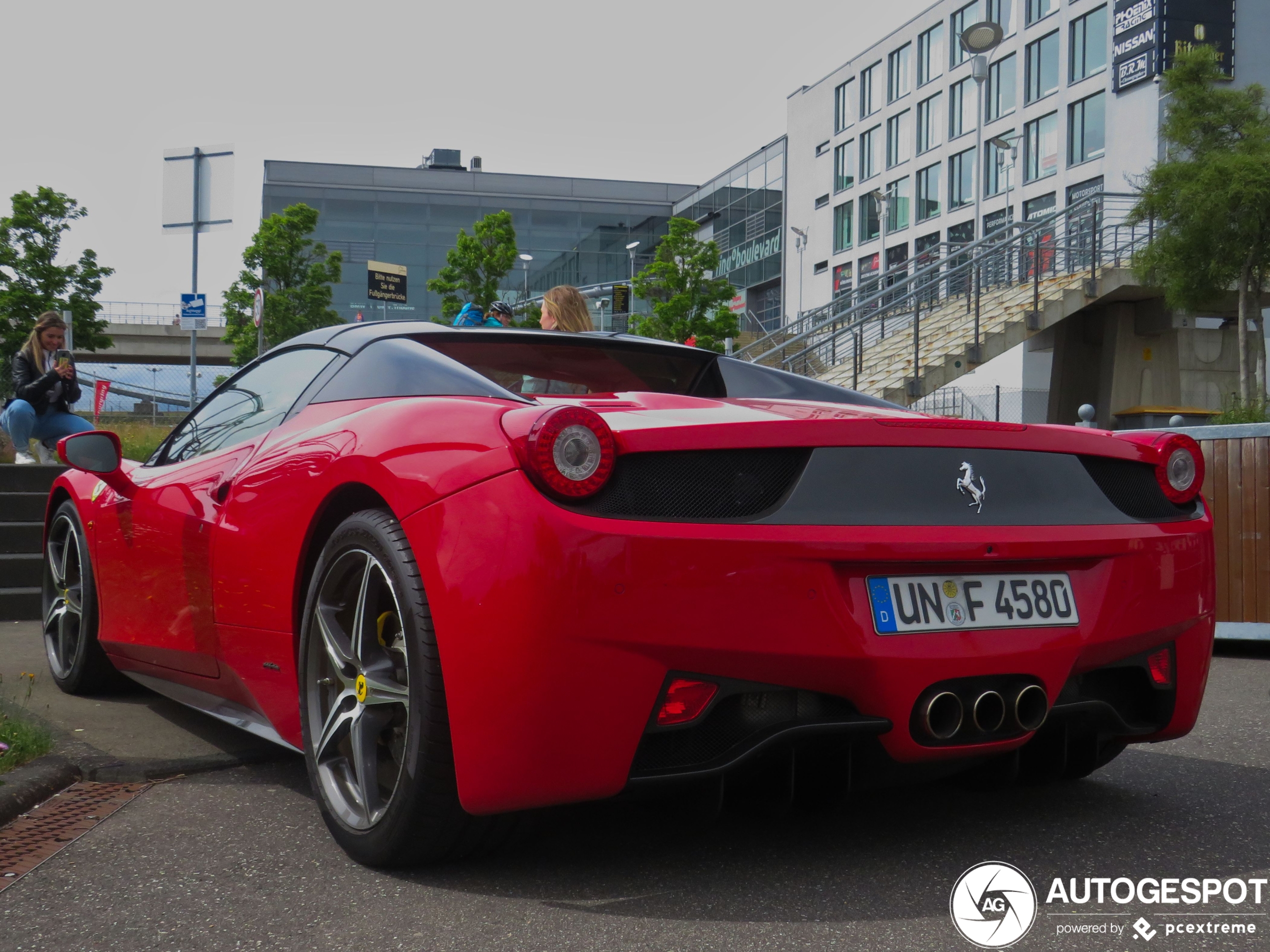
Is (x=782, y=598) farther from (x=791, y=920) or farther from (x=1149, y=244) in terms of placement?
(x=1149, y=244)

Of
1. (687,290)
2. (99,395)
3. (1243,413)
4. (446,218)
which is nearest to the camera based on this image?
(1243,413)

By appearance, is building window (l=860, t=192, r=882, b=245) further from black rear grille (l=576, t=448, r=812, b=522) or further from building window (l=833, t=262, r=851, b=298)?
black rear grille (l=576, t=448, r=812, b=522)

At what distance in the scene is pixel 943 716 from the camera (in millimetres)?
2551

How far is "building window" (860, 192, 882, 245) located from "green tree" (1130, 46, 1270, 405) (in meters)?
28.1

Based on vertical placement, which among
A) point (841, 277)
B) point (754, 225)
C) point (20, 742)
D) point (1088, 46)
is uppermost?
point (1088, 46)

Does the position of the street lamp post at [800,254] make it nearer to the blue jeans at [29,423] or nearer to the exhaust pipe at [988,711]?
the blue jeans at [29,423]

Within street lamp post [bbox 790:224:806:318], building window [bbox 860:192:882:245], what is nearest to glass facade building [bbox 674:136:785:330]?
street lamp post [bbox 790:224:806:318]

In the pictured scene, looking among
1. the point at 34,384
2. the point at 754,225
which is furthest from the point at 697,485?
the point at 754,225

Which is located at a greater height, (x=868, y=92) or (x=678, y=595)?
(x=868, y=92)

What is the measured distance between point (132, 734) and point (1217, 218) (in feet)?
70.1

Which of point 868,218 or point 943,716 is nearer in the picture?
point 943,716

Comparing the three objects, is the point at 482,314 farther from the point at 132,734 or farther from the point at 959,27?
the point at 959,27

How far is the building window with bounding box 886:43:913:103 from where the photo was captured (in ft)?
162

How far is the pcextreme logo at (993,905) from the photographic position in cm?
229
